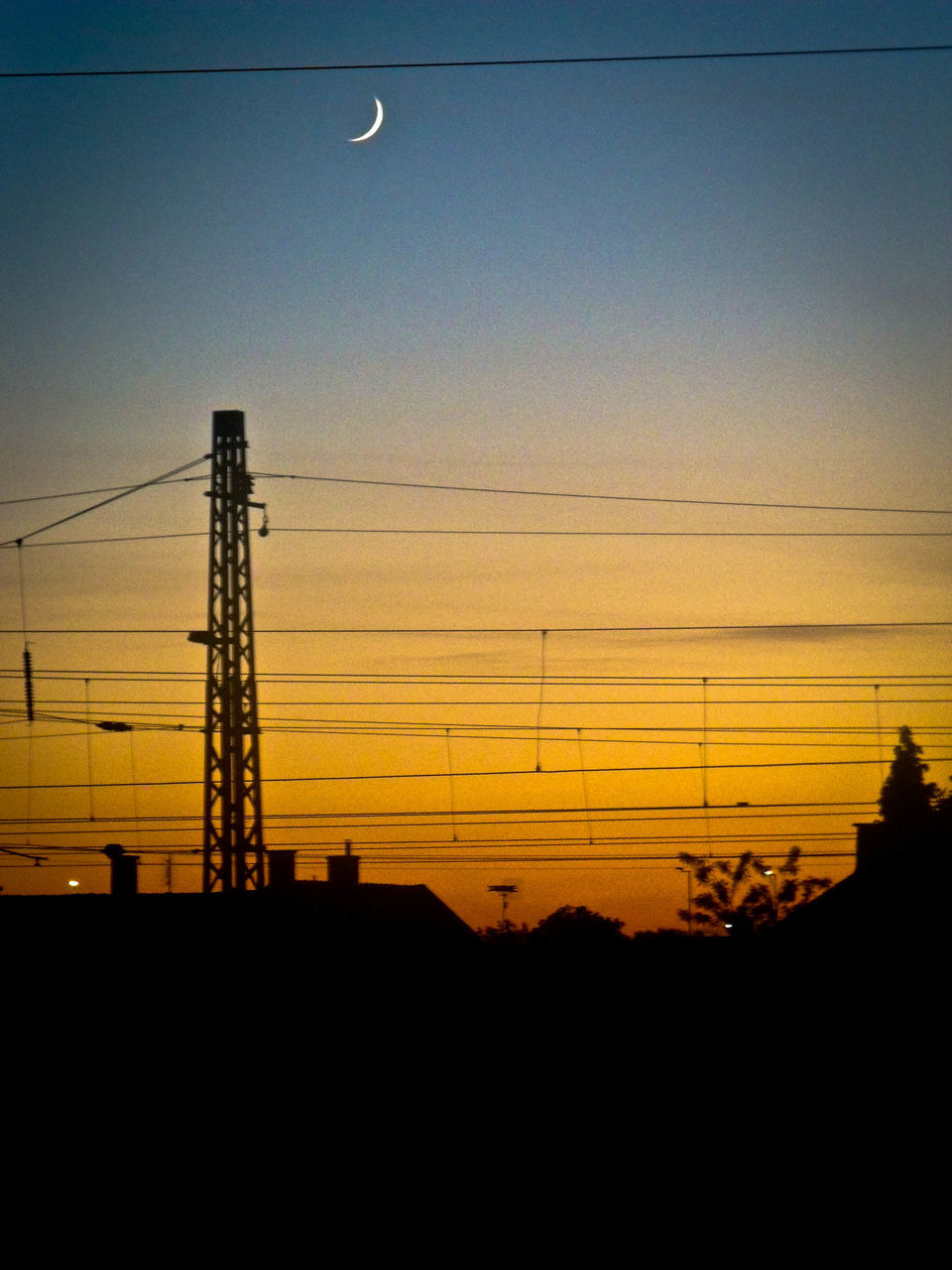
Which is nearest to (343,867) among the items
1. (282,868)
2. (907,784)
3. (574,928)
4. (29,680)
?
(282,868)

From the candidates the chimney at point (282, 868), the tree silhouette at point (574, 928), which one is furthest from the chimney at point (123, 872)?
the tree silhouette at point (574, 928)

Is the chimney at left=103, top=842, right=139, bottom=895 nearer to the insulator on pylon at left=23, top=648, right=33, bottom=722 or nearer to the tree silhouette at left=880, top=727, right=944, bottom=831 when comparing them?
the insulator on pylon at left=23, top=648, right=33, bottom=722

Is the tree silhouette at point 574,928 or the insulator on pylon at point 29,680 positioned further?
the tree silhouette at point 574,928

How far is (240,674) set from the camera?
75.0ft

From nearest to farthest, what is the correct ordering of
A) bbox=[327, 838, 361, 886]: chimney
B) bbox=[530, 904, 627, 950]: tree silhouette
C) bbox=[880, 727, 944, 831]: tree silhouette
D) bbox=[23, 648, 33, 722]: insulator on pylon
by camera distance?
bbox=[23, 648, 33, 722]: insulator on pylon → bbox=[327, 838, 361, 886]: chimney → bbox=[530, 904, 627, 950]: tree silhouette → bbox=[880, 727, 944, 831]: tree silhouette

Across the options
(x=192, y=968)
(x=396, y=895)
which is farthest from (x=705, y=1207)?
(x=396, y=895)

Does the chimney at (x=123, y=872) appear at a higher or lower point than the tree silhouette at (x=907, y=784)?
lower

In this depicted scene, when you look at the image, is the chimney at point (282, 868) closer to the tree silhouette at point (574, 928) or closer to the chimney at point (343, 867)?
the chimney at point (343, 867)

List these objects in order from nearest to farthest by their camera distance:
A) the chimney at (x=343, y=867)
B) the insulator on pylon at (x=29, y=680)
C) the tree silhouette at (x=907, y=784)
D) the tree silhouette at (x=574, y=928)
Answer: the insulator on pylon at (x=29, y=680) < the chimney at (x=343, y=867) < the tree silhouette at (x=574, y=928) < the tree silhouette at (x=907, y=784)

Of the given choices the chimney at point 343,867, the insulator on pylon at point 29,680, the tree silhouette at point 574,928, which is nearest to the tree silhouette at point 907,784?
the tree silhouette at point 574,928

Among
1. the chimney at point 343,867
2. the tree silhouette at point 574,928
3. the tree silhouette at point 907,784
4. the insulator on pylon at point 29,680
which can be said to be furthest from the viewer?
the tree silhouette at point 907,784

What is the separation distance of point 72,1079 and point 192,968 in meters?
3.77

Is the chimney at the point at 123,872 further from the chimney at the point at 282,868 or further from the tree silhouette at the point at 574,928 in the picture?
the tree silhouette at the point at 574,928

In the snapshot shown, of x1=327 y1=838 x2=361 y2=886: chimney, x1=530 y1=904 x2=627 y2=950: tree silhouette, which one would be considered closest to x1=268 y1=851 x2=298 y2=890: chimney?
x1=327 y1=838 x2=361 y2=886: chimney
